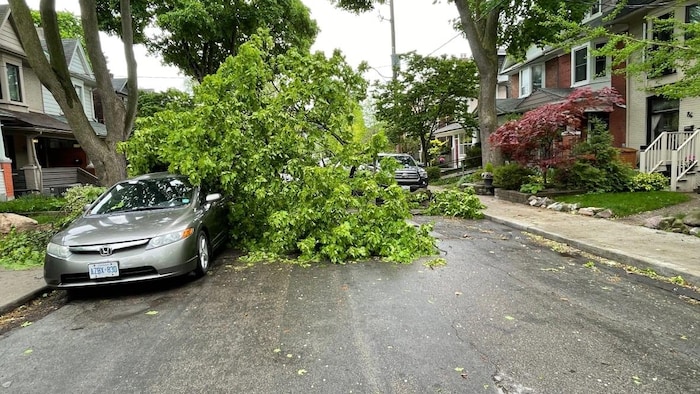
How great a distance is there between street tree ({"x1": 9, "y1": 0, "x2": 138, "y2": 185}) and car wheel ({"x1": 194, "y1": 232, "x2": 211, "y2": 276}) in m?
3.77

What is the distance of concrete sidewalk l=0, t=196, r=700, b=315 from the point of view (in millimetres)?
5160

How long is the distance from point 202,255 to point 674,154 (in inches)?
471

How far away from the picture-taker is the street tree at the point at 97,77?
25.0ft

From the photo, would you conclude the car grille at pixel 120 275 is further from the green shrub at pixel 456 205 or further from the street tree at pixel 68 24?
the street tree at pixel 68 24

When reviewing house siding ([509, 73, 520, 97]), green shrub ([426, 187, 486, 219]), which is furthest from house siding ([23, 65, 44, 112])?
house siding ([509, 73, 520, 97])

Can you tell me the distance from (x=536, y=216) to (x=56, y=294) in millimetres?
9346

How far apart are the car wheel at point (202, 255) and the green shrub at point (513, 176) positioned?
10.2 metres

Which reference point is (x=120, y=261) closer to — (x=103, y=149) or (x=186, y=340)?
(x=186, y=340)

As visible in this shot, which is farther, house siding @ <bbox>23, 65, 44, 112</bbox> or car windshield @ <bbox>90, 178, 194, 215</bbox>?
house siding @ <bbox>23, 65, 44, 112</bbox>

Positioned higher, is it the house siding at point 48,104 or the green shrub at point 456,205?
the house siding at point 48,104

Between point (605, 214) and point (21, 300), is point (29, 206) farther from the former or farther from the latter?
point (605, 214)

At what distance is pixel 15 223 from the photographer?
31.5 ft

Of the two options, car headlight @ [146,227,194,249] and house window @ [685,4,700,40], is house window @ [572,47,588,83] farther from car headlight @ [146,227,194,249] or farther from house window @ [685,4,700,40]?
car headlight @ [146,227,194,249]

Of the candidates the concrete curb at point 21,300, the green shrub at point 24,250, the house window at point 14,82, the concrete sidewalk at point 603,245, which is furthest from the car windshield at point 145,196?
the house window at point 14,82
